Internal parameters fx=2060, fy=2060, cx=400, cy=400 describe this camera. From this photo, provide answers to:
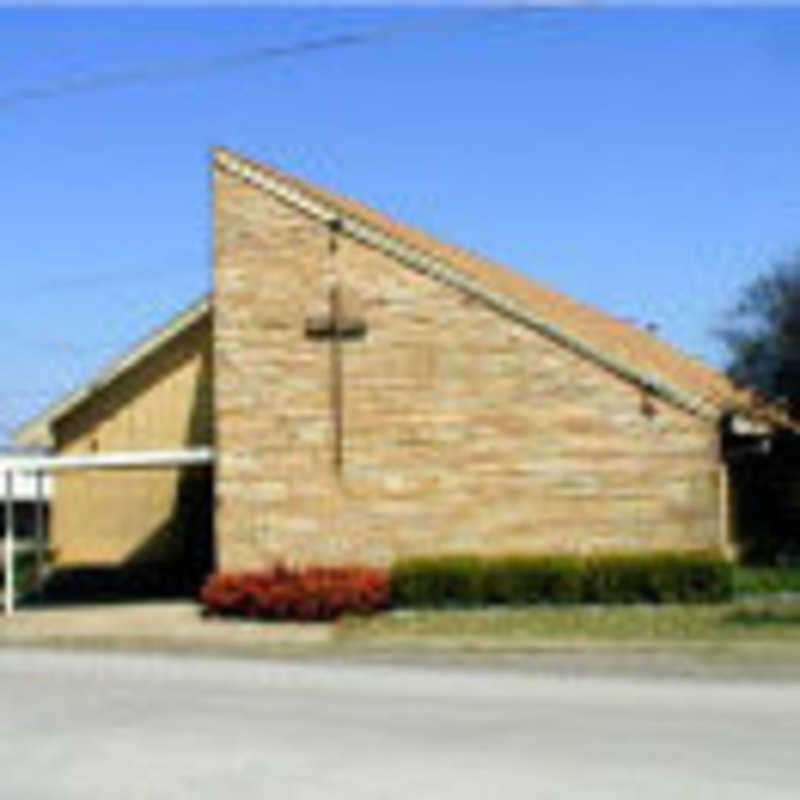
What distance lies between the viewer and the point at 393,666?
2155cm

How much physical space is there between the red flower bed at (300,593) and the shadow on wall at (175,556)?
6.23 metres

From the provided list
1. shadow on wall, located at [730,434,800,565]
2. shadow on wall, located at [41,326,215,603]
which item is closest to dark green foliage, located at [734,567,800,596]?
shadow on wall, located at [730,434,800,565]

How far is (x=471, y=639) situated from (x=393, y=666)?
12.3 ft

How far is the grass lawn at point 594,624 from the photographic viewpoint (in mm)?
A: 23719

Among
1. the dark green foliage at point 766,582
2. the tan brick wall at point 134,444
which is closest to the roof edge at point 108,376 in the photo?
the tan brick wall at point 134,444

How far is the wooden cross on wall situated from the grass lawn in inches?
154

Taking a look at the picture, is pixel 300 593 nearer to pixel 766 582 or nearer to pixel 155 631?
pixel 155 631

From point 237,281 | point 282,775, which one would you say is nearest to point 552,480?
point 237,281

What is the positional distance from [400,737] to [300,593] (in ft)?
55.3

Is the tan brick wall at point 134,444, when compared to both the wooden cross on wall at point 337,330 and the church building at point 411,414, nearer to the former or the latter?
the church building at point 411,414

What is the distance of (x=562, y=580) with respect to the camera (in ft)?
96.6

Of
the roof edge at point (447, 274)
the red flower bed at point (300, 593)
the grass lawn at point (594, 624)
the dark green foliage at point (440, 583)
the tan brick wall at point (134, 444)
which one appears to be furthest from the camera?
the tan brick wall at point (134, 444)

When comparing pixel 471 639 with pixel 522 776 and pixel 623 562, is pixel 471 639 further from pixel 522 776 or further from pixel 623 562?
pixel 522 776

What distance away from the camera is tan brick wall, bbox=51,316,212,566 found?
3872 cm
